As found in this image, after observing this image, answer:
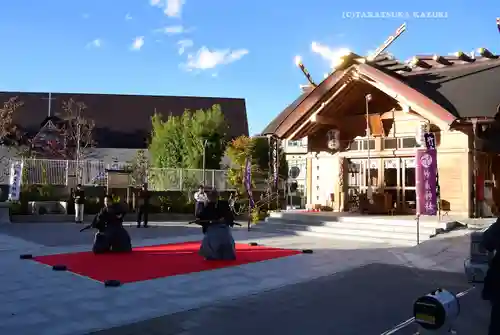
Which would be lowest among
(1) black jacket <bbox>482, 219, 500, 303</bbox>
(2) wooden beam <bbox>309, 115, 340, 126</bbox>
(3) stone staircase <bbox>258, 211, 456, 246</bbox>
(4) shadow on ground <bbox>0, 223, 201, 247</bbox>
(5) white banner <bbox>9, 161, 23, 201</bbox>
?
(4) shadow on ground <bbox>0, 223, 201, 247</bbox>

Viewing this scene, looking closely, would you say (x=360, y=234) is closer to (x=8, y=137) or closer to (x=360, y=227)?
(x=360, y=227)

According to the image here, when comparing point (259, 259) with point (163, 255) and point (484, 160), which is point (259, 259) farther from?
point (484, 160)

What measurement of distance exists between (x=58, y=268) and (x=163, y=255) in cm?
231

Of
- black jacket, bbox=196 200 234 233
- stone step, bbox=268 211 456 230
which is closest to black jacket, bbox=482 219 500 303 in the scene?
black jacket, bbox=196 200 234 233

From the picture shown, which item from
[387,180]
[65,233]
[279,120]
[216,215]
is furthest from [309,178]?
[216,215]

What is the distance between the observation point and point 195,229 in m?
15.7

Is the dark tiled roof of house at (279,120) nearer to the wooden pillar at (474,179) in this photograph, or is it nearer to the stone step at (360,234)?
the stone step at (360,234)

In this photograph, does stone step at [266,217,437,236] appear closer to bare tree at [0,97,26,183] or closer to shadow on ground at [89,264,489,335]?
shadow on ground at [89,264,489,335]

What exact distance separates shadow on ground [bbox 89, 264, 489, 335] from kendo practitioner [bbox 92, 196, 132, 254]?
4.39 m

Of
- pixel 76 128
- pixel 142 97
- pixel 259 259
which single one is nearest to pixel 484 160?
pixel 259 259

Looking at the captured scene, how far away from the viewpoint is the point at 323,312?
5531 mm

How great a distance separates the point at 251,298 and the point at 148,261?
3313 mm

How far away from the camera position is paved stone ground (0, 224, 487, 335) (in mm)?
4973

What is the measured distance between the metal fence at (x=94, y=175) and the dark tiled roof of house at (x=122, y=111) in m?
12.7
